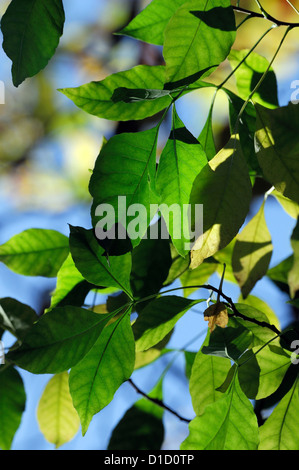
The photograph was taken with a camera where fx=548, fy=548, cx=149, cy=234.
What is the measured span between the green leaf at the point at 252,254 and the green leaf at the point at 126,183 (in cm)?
15

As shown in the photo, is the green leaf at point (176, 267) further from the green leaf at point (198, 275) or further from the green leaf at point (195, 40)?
the green leaf at point (195, 40)

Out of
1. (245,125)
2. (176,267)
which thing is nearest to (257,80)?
(245,125)

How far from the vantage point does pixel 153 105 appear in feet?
1.42

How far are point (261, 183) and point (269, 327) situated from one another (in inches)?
31.0

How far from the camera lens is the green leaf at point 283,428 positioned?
44 cm

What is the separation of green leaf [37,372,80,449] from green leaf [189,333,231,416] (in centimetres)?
22

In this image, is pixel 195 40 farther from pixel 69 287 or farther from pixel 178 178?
pixel 69 287

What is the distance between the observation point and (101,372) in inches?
15.9

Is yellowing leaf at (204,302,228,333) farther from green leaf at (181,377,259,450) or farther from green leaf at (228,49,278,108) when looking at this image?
green leaf at (228,49,278,108)

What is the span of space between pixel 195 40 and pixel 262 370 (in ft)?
0.86

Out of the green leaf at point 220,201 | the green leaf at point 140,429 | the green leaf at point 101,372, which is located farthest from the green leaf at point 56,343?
the green leaf at point 140,429

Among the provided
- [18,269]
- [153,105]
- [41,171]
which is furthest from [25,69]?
[41,171]

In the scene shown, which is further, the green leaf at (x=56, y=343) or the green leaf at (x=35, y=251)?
the green leaf at (x=35, y=251)
